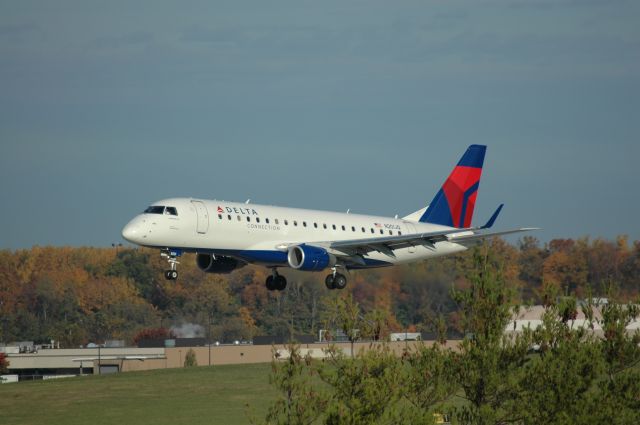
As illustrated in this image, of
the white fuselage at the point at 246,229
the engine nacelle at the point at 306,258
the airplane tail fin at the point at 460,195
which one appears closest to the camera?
the white fuselage at the point at 246,229

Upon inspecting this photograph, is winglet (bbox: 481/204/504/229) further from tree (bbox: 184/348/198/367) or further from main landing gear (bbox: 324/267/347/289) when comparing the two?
tree (bbox: 184/348/198/367)

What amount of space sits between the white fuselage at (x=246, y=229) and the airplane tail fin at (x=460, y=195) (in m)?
5.01

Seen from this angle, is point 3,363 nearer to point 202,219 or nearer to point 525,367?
point 202,219

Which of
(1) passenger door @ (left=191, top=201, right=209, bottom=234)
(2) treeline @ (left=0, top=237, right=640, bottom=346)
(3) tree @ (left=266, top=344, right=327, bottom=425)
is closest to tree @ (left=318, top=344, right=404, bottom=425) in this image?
(3) tree @ (left=266, top=344, right=327, bottom=425)

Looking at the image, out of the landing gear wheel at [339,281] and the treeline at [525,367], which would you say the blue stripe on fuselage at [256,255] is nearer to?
the landing gear wheel at [339,281]

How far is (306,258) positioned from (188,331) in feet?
227

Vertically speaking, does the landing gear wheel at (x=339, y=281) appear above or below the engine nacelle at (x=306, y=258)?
below

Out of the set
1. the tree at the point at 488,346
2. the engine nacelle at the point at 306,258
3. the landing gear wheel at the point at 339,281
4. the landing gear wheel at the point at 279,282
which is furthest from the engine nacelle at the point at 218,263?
the tree at the point at 488,346

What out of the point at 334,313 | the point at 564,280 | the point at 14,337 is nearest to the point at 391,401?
the point at 334,313

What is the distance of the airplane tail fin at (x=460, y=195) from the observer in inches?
2699

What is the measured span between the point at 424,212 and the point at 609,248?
24268 mm

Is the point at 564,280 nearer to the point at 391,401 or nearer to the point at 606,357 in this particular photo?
the point at 606,357

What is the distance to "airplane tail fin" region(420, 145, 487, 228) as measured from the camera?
6856 cm

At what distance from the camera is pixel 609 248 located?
87688 millimetres
